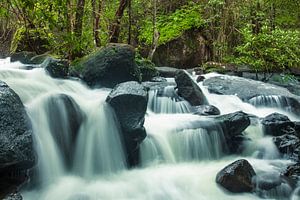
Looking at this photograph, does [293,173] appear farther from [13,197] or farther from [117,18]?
[117,18]

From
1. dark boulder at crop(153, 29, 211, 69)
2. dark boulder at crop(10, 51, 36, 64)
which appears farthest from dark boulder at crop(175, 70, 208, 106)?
dark boulder at crop(153, 29, 211, 69)

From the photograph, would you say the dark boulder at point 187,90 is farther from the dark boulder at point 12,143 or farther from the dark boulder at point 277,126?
the dark boulder at point 12,143

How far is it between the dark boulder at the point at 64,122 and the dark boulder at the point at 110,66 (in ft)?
6.85

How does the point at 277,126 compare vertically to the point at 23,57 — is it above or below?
below

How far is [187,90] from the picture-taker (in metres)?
7.90

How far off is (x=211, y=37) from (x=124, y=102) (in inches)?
347

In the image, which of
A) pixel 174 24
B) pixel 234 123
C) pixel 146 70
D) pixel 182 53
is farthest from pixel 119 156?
pixel 174 24

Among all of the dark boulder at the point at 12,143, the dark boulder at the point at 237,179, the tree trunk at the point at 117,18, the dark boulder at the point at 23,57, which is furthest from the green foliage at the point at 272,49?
the dark boulder at the point at 12,143

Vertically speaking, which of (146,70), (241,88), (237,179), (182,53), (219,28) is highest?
(219,28)

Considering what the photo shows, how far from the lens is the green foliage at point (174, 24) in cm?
1326

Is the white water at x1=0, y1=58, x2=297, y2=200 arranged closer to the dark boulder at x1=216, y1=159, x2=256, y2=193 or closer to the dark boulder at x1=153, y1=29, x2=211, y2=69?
the dark boulder at x1=216, y1=159, x2=256, y2=193

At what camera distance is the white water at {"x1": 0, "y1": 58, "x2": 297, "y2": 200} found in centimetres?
453

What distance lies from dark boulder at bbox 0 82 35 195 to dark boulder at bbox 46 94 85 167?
36.6 inches

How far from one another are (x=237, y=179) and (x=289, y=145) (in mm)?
1882
